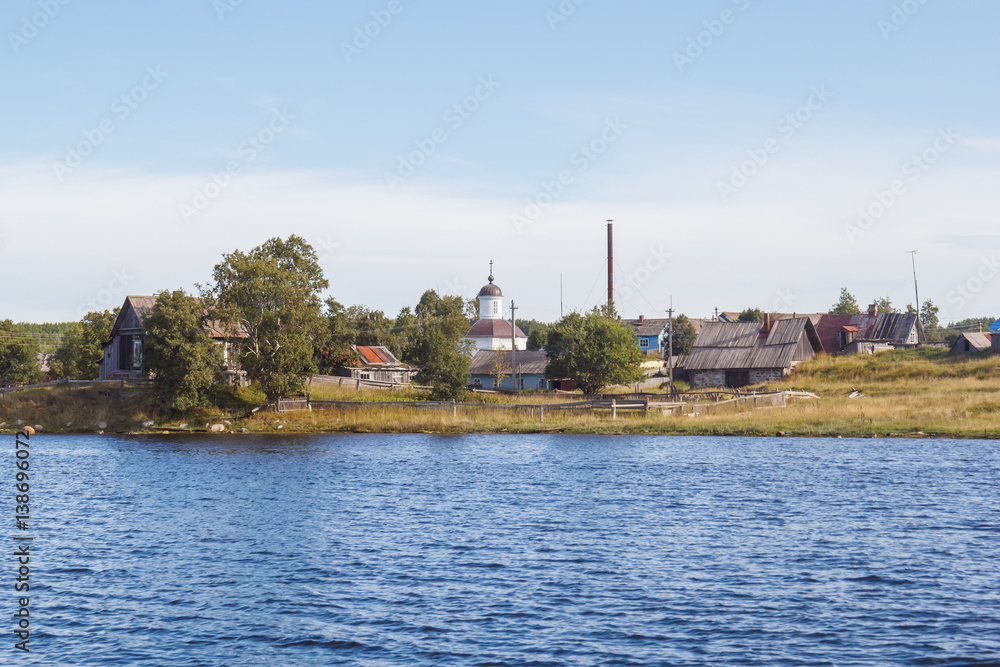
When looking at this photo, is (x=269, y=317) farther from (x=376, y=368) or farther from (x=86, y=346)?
(x=86, y=346)

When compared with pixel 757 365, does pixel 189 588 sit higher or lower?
lower

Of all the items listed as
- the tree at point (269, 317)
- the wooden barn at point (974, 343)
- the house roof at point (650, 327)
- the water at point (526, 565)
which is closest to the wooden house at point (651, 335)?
the house roof at point (650, 327)

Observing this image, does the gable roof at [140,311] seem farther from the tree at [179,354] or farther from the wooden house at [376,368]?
the wooden house at [376,368]

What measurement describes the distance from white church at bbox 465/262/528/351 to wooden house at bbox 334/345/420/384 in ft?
122

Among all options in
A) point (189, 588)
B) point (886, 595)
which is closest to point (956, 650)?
point (886, 595)

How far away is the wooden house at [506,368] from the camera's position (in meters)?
112

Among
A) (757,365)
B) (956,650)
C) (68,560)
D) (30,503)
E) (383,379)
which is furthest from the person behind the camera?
(383,379)

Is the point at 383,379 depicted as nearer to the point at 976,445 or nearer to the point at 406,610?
the point at 976,445

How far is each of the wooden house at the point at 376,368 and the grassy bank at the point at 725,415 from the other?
40.2 feet

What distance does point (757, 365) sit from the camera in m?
90.4

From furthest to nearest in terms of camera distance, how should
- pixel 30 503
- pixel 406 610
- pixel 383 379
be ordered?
1. pixel 383 379
2. pixel 30 503
3. pixel 406 610

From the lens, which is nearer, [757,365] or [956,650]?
[956,650]

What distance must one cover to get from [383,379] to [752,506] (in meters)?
70.5

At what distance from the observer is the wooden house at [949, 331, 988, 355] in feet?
294
